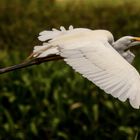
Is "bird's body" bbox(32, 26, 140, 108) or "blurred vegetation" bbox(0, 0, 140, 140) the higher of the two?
"bird's body" bbox(32, 26, 140, 108)

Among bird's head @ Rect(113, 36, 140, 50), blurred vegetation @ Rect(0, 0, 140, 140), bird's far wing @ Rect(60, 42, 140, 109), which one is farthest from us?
blurred vegetation @ Rect(0, 0, 140, 140)

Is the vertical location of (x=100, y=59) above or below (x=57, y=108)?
above

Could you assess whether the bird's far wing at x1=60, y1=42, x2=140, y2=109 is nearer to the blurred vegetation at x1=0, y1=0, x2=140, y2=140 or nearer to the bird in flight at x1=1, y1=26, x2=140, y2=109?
the bird in flight at x1=1, y1=26, x2=140, y2=109

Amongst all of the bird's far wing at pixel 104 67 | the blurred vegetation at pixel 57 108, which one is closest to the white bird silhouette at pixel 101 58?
the bird's far wing at pixel 104 67

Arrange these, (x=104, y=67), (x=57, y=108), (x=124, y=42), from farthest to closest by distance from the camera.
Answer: (x=57, y=108)
(x=124, y=42)
(x=104, y=67)

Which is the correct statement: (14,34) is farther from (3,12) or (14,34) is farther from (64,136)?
(64,136)

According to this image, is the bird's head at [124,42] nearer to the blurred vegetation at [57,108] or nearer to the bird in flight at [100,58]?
the bird in flight at [100,58]

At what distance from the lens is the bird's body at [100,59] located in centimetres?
240

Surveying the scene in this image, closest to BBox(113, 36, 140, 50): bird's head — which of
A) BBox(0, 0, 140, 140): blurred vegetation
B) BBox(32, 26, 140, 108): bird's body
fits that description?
BBox(32, 26, 140, 108): bird's body

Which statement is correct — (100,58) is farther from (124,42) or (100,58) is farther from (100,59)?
(124,42)

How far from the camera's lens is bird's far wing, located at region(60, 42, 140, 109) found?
240 centimetres

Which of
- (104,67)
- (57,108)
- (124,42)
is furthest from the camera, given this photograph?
(57,108)

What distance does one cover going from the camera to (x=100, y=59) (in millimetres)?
2520

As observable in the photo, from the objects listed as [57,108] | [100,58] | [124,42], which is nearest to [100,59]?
[100,58]
